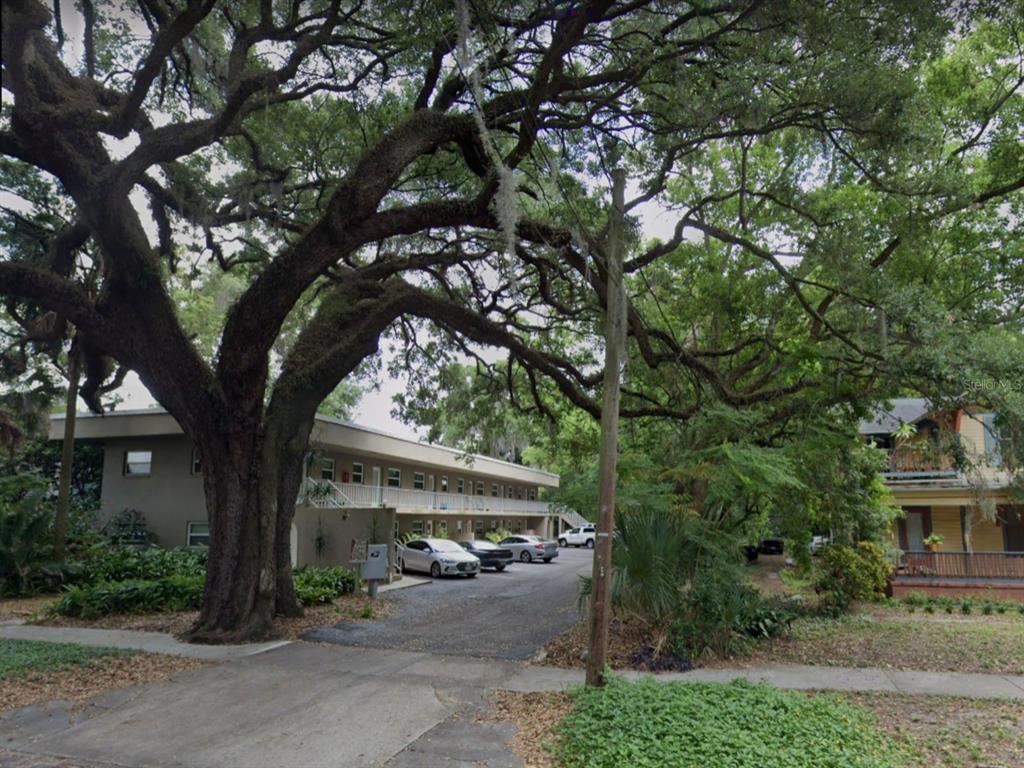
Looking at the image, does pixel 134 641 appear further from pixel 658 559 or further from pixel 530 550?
pixel 530 550

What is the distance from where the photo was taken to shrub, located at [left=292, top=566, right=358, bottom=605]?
47.8 feet

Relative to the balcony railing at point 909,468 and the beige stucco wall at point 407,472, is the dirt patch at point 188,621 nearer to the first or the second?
the beige stucco wall at point 407,472

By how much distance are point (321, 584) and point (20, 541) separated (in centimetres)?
742

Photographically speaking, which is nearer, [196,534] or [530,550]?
[196,534]

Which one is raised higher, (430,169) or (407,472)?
(430,169)

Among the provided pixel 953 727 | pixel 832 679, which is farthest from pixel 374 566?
pixel 953 727

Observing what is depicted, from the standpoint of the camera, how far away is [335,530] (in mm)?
21734

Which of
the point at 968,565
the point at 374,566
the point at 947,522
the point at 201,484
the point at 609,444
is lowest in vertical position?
the point at 968,565

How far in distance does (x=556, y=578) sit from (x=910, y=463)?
12.8 metres

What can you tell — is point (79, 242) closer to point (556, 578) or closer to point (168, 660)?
point (168, 660)

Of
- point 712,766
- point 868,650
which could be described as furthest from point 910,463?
point 712,766

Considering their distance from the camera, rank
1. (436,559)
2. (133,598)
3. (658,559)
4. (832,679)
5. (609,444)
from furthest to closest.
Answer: (436,559), (133,598), (658,559), (832,679), (609,444)

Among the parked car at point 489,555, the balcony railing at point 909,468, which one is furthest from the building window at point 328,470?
the balcony railing at point 909,468

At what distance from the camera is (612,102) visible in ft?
33.7
